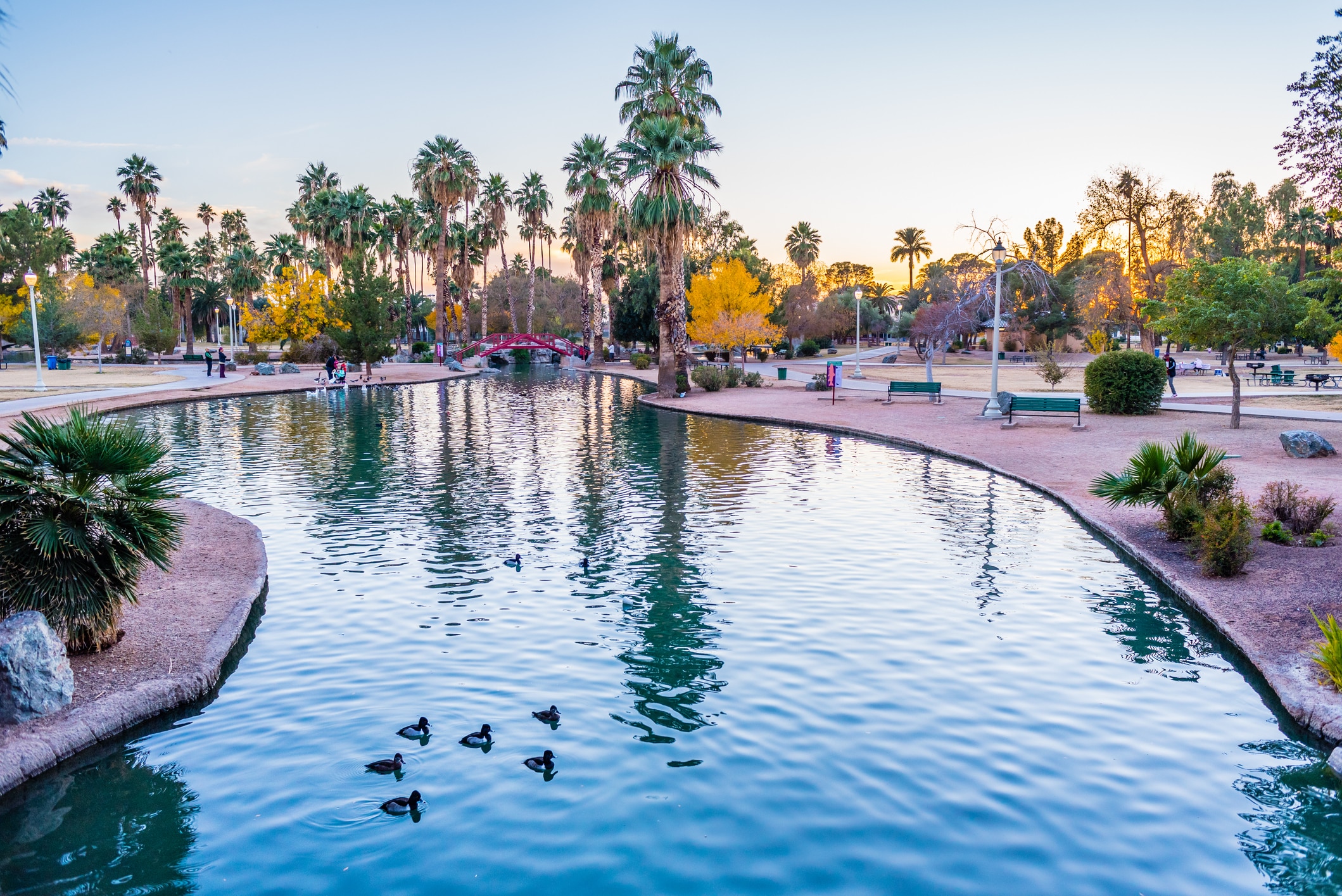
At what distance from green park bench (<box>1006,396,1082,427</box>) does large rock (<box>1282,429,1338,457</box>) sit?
711cm

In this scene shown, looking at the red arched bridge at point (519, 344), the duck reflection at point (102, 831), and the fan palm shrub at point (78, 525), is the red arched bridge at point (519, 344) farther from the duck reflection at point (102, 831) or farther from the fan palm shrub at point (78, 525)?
the duck reflection at point (102, 831)

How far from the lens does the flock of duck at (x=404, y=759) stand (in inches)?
274

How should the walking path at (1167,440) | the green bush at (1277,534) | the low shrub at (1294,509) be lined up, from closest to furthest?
the walking path at (1167,440)
the green bush at (1277,534)
the low shrub at (1294,509)

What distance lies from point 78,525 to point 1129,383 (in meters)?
29.6

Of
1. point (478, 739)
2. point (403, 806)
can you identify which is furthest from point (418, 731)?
point (403, 806)

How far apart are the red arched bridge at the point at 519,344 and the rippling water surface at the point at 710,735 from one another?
6536 cm

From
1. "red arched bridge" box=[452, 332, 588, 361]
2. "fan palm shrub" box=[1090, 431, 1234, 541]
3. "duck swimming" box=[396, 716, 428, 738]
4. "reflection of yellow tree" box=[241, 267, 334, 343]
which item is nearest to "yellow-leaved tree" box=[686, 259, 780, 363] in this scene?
"red arched bridge" box=[452, 332, 588, 361]

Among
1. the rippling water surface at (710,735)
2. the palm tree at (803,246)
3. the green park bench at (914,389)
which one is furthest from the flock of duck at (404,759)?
the palm tree at (803,246)

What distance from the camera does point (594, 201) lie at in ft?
221

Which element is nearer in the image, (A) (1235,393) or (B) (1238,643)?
(B) (1238,643)

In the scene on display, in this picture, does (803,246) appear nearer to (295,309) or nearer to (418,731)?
(295,309)

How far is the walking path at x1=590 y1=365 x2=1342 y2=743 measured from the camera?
981 cm

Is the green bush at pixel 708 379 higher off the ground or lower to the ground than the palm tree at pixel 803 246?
lower

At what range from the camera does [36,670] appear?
8117 mm
